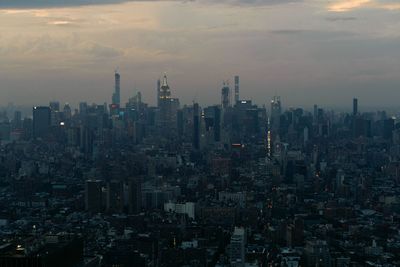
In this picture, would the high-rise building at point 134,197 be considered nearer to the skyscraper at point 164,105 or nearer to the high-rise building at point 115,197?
the high-rise building at point 115,197

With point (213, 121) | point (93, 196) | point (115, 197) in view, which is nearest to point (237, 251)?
point (115, 197)

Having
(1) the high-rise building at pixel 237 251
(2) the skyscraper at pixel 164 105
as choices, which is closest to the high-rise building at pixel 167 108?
(2) the skyscraper at pixel 164 105

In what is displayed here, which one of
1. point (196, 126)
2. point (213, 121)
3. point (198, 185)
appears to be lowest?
point (198, 185)

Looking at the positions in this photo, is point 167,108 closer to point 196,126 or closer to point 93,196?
point 196,126

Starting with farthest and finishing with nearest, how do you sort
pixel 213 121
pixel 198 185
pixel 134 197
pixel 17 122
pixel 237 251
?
pixel 213 121 → pixel 17 122 → pixel 198 185 → pixel 134 197 → pixel 237 251

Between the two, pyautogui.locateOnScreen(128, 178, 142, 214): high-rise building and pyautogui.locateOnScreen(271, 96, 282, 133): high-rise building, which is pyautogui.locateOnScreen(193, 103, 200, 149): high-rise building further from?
pyautogui.locateOnScreen(128, 178, 142, 214): high-rise building

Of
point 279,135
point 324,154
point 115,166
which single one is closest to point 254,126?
point 279,135
